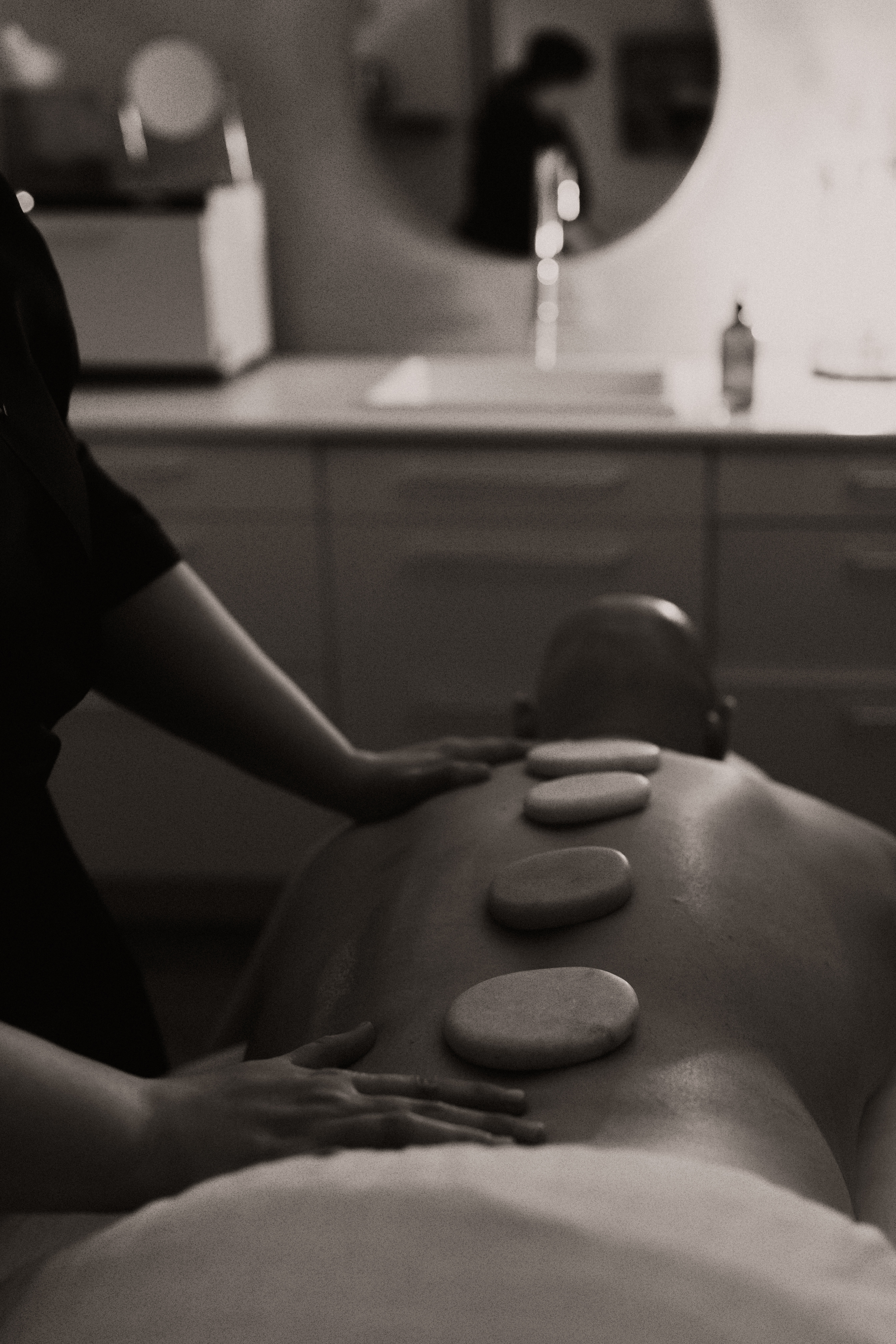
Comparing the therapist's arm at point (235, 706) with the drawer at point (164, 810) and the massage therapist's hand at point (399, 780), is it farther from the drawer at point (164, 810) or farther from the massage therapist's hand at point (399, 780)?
the drawer at point (164, 810)

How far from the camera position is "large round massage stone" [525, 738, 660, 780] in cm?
123

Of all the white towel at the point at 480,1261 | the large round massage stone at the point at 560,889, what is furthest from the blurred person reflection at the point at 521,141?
the white towel at the point at 480,1261

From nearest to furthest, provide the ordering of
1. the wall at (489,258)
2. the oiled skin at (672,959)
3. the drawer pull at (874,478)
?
the oiled skin at (672,959)
the drawer pull at (874,478)
the wall at (489,258)

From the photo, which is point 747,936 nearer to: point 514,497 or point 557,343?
point 514,497

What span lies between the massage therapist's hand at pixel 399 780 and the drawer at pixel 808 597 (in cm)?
129

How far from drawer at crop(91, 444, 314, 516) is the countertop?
0.09ft

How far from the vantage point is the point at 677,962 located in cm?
97

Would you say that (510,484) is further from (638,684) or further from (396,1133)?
(396,1133)

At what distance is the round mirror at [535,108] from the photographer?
298cm

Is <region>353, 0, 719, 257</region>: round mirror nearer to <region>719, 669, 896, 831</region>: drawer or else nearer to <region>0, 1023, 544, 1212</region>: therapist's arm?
<region>719, 669, 896, 831</region>: drawer

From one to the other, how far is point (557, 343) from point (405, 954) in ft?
7.49

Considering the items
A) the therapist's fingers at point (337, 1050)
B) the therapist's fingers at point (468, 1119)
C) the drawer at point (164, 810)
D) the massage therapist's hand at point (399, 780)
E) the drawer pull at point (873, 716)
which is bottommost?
the drawer at point (164, 810)

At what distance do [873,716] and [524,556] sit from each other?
64 cm

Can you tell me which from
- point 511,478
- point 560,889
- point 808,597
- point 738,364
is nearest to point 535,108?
point 738,364
